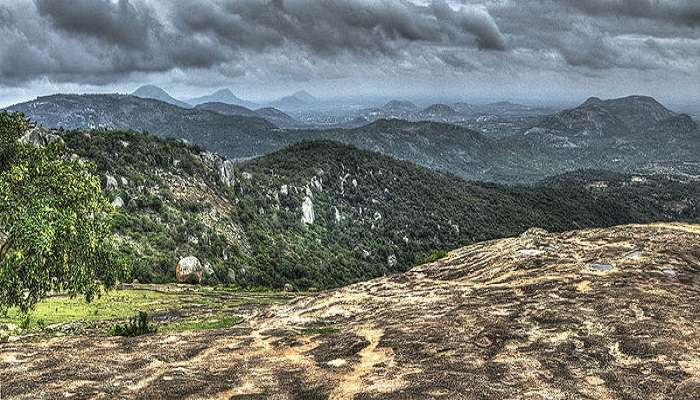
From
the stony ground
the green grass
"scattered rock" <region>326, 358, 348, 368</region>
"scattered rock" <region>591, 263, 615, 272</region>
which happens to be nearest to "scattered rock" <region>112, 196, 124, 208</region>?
the green grass

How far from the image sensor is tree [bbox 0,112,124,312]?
27.2 m

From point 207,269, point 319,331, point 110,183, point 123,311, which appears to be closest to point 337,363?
point 319,331

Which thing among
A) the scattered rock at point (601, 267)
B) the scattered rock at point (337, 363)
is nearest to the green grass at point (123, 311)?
the scattered rock at point (337, 363)

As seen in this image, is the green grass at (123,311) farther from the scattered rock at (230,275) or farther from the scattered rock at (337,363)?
the scattered rock at (230,275)

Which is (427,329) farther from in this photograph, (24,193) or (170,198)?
(170,198)

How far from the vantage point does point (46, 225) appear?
26.8 metres

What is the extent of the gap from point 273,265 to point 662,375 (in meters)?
161

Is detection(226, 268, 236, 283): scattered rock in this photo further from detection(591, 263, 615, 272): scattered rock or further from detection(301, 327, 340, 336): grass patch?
A: detection(591, 263, 615, 272): scattered rock

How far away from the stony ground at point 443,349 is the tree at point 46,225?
15.8 feet

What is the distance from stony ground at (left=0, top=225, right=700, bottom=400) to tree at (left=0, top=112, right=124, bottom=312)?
4.81 m

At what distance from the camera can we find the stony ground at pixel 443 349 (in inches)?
682

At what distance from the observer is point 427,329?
2486cm

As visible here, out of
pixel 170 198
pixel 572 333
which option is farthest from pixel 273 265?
pixel 572 333

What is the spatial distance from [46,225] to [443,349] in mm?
22112
